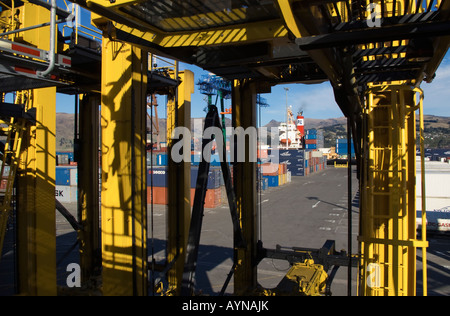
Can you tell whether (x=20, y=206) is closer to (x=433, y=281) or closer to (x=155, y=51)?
(x=155, y=51)

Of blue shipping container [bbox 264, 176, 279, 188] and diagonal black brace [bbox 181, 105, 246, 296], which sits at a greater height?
diagonal black brace [bbox 181, 105, 246, 296]

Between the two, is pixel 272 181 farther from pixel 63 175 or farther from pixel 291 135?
pixel 291 135

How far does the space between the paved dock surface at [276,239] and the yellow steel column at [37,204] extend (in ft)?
4.27

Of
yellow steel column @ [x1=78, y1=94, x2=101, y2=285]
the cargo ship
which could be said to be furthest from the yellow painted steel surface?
the cargo ship

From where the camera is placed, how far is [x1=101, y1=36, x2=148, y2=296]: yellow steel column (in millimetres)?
5336

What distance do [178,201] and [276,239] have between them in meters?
15.5

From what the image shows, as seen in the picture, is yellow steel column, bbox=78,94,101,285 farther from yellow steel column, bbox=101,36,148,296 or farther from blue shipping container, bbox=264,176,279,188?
blue shipping container, bbox=264,176,279,188

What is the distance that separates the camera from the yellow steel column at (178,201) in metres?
9.45

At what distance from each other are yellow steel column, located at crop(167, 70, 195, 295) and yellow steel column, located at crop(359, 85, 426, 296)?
4.92 meters

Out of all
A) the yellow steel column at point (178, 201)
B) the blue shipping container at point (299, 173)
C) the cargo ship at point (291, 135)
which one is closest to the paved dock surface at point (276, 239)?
the yellow steel column at point (178, 201)

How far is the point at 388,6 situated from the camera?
625 cm

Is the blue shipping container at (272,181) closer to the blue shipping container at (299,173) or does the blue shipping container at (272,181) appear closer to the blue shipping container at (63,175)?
the blue shipping container at (299,173)

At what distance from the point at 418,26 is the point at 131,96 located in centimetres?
406
